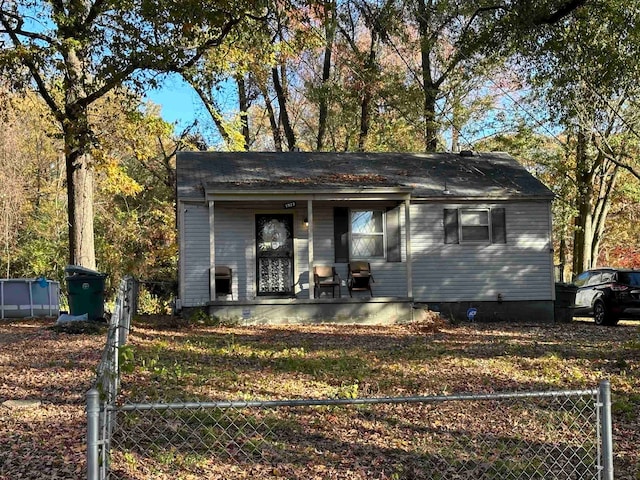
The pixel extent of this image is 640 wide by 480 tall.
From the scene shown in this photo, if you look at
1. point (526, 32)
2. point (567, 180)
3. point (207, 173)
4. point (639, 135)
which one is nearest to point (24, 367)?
point (207, 173)

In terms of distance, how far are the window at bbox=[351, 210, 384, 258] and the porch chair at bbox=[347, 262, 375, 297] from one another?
1.10 feet

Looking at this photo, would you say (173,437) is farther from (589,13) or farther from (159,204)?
(159,204)

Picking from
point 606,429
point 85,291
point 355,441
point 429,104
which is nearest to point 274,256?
point 85,291

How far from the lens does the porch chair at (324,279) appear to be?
49.5 feet

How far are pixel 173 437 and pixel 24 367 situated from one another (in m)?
3.70

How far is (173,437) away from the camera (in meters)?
5.27

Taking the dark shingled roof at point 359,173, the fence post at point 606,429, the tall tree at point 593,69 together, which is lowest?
the fence post at point 606,429

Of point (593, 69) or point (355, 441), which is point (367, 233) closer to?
point (593, 69)

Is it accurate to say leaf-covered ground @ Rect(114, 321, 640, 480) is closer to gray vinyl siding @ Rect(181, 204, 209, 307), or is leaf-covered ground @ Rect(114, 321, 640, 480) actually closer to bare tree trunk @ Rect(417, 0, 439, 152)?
gray vinyl siding @ Rect(181, 204, 209, 307)

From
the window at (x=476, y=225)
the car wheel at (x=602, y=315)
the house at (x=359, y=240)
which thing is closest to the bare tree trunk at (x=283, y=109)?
the house at (x=359, y=240)

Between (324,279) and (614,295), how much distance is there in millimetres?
7038

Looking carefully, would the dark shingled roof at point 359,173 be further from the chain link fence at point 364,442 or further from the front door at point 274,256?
the chain link fence at point 364,442

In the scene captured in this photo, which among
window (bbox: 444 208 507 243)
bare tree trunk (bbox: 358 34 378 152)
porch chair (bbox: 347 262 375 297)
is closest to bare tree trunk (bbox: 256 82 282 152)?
bare tree trunk (bbox: 358 34 378 152)

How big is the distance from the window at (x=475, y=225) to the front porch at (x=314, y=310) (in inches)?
92.9
